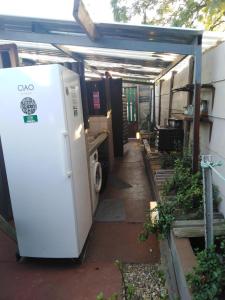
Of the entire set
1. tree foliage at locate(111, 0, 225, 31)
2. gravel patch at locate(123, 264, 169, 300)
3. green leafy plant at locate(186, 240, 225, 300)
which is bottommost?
gravel patch at locate(123, 264, 169, 300)

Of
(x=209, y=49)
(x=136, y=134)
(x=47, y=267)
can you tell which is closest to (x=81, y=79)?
(x=209, y=49)

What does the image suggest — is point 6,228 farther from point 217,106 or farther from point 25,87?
point 217,106

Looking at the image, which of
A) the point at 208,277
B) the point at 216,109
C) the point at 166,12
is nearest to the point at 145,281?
the point at 208,277

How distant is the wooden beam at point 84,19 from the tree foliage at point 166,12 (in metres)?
3.40

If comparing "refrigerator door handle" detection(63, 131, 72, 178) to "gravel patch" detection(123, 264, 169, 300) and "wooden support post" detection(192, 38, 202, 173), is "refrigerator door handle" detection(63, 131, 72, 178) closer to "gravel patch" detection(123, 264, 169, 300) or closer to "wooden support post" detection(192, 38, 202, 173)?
"gravel patch" detection(123, 264, 169, 300)

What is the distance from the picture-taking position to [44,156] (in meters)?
2.30

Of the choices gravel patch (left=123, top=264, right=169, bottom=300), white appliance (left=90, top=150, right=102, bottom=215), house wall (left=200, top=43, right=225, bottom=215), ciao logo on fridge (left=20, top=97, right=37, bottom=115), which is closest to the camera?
gravel patch (left=123, top=264, right=169, bottom=300)

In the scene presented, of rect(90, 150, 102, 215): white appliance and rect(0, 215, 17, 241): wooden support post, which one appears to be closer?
rect(0, 215, 17, 241): wooden support post

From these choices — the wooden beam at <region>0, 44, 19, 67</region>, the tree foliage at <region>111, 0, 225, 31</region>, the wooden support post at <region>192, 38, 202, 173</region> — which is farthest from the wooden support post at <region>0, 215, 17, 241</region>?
the tree foliage at <region>111, 0, 225, 31</region>

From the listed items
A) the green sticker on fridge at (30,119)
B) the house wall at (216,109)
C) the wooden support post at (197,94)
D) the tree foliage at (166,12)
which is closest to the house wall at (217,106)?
the house wall at (216,109)

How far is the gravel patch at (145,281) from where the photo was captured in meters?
2.08

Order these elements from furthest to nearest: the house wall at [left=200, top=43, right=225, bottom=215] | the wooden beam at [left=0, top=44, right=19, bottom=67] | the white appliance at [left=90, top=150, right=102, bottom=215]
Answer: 1. the white appliance at [left=90, top=150, right=102, bottom=215]
2. the wooden beam at [left=0, top=44, right=19, bottom=67]
3. the house wall at [left=200, top=43, right=225, bottom=215]

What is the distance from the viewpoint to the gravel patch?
2.08 metres

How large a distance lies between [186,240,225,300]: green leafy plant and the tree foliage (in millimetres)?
4511
